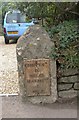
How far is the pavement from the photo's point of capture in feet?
15.0

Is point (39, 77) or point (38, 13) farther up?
point (38, 13)

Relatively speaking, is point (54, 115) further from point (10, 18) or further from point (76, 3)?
point (10, 18)

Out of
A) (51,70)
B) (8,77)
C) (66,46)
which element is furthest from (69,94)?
(8,77)

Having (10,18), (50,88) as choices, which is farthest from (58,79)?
(10,18)

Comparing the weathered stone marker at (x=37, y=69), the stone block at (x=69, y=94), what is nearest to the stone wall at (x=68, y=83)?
the stone block at (x=69, y=94)

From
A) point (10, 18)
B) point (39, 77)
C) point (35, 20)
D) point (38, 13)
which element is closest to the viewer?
point (39, 77)

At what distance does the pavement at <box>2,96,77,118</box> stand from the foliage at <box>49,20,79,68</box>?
2.41 ft

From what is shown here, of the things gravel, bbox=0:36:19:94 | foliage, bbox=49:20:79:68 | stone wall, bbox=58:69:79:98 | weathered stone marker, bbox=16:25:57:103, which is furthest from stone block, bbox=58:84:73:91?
gravel, bbox=0:36:19:94

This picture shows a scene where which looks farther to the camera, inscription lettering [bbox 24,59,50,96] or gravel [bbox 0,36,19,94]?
gravel [bbox 0,36,19,94]

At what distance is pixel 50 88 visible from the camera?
5047 mm

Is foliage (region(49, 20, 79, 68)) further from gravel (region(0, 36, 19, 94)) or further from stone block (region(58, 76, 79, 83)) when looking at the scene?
gravel (region(0, 36, 19, 94))

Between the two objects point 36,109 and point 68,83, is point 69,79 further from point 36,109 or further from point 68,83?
point 36,109

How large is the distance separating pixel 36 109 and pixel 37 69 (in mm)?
723

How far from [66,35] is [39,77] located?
929 millimetres
